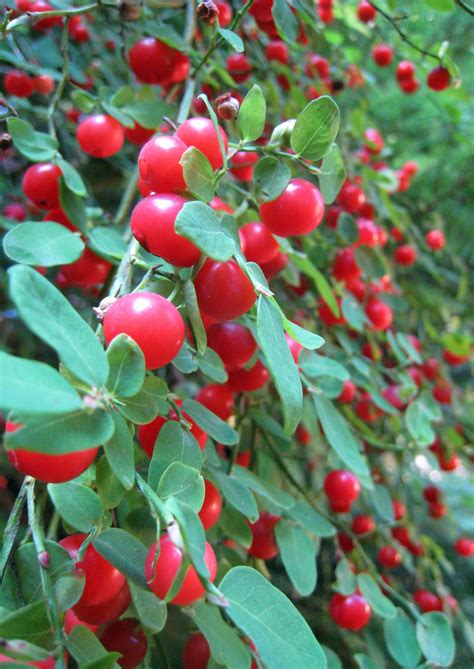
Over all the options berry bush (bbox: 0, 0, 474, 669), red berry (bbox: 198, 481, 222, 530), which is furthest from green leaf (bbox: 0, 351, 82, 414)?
red berry (bbox: 198, 481, 222, 530)

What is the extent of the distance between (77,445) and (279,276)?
0.56 m

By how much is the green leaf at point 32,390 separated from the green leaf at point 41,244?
0.76 feet

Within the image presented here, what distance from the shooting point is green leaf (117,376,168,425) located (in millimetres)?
340

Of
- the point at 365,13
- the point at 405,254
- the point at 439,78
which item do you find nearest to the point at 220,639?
the point at 439,78

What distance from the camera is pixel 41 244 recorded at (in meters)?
0.49

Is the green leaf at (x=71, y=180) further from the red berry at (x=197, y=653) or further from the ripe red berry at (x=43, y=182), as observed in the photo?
the red berry at (x=197, y=653)

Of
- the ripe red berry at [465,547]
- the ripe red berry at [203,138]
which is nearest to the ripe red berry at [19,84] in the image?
the ripe red berry at [203,138]

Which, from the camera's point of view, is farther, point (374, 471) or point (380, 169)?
point (380, 169)

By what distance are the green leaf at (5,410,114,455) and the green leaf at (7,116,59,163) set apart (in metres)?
A: 0.37

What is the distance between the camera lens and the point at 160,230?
1.19ft

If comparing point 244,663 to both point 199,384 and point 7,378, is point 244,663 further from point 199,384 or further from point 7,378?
point 199,384

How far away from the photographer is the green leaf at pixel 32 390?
23 cm

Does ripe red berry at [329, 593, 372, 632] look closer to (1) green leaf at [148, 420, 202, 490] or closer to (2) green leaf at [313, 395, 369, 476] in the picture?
(2) green leaf at [313, 395, 369, 476]

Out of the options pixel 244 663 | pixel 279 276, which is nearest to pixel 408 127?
pixel 279 276
